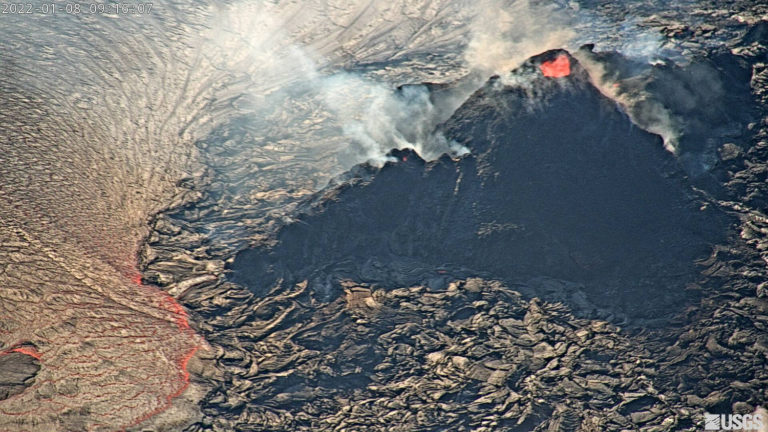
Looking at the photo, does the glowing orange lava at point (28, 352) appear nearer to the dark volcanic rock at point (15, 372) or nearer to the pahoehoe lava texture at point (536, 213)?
the dark volcanic rock at point (15, 372)

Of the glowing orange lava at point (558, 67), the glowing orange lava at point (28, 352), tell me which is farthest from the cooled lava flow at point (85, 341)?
the glowing orange lava at point (558, 67)

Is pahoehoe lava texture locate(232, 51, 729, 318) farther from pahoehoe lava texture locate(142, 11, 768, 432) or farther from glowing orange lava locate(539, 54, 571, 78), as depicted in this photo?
glowing orange lava locate(539, 54, 571, 78)

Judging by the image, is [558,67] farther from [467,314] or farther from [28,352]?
[28,352]

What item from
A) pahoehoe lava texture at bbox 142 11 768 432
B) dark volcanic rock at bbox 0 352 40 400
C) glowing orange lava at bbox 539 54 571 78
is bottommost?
pahoehoe lava texture at bbox 142 11 768 432

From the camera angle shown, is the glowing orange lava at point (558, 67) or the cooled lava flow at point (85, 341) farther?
the glowing orange lava at point (558, 67)

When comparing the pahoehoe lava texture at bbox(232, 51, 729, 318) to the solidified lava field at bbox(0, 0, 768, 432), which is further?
the pahoehoe lava texture at bbox(232, 51, 729, 318)

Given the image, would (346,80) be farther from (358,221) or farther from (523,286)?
(523,286)

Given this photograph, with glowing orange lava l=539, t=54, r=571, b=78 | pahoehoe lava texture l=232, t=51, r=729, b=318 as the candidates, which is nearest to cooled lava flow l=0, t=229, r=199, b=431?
pahoehoe lava texture l=232, t=51, r=729, b=318
